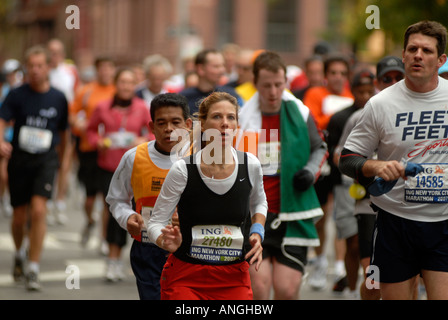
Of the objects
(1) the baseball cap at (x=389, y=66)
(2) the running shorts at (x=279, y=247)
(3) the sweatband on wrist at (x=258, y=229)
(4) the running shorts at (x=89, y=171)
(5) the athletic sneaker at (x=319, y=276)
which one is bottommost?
(5) the athletic sneaker at (x=319, y=276)

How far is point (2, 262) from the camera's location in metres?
Result: 10.7

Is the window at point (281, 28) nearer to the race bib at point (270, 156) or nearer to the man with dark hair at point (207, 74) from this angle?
the man with dark hair at point (207, 74)

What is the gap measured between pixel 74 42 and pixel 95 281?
48.2m

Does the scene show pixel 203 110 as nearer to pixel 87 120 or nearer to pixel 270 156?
pixel 270 156

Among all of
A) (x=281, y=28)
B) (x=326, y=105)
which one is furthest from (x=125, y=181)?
(x=281, y=28)

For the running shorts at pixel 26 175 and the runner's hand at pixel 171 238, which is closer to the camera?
the runner's hand at pixel 171 238

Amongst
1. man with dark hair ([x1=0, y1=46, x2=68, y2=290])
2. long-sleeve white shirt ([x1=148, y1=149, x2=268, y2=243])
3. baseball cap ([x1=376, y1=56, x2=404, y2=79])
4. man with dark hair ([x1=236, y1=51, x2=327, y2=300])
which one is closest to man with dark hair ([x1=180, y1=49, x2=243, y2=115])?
man with dark hair ([x1=0, y1=46, x2=68, y2=290])

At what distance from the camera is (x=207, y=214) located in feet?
16.4

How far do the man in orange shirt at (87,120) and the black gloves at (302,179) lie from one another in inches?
224

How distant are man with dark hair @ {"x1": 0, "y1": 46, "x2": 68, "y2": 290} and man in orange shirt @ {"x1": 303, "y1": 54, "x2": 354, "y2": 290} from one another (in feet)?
9.10

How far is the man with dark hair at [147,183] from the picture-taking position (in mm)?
5871

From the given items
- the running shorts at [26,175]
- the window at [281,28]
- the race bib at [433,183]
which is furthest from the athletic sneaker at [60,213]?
the window at [281,28]
